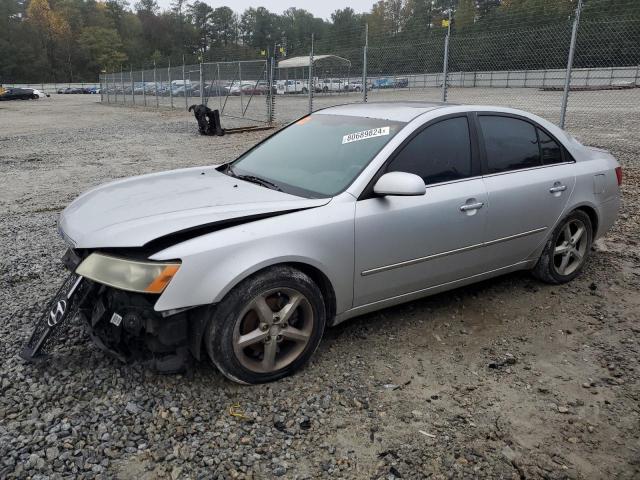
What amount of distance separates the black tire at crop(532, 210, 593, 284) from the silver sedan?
0.05 ft

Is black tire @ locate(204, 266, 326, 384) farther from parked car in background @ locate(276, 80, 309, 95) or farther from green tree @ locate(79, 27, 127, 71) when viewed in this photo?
green tree @ locate(79, 27, 127, 71)

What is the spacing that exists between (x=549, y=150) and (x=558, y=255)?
862 millimetres

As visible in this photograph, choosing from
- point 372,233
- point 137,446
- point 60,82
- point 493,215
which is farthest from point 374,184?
point 60,82

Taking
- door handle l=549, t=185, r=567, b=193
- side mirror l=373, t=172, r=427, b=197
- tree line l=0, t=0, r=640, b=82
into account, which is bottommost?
door handle l=549, t=185, r=567, b=193

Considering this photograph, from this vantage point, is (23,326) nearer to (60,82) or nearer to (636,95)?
(636,95)

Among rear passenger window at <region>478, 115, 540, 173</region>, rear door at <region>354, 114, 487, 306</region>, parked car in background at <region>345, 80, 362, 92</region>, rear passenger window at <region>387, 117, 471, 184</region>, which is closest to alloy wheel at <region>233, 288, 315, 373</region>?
rear door at <region>354, 114, 487, 306</region>

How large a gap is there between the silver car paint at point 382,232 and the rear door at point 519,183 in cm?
1

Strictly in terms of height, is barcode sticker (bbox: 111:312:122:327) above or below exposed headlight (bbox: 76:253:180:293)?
below

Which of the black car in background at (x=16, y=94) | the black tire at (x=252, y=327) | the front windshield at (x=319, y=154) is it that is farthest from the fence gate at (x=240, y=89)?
the black car in background at (x=16, y=94)

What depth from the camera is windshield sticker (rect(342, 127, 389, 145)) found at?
351cm

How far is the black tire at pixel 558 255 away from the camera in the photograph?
4.27 meters

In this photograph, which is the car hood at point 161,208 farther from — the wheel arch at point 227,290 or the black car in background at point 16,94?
the black car in background at point 16,94

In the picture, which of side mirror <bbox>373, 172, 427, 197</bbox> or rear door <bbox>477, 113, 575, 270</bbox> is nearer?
side mirror <bbox>373, 172, 427, 197</bbox>

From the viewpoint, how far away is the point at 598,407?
285 centimetres
